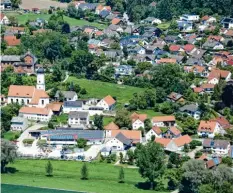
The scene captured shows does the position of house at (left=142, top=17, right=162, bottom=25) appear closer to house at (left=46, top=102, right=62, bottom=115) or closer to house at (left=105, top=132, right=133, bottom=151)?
house at (left=46, top=102, right=62, bottom=115)

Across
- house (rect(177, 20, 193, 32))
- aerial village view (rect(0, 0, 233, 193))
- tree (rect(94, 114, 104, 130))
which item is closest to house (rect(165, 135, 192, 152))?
aerial village view (rect(0, 0, 233, 193))

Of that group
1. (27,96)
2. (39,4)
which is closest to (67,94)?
(27,96)

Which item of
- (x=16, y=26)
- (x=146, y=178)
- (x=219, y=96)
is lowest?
(x=146, y=178)

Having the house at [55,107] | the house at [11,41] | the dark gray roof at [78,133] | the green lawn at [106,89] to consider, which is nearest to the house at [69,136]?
the dark gray roof at [78,133]

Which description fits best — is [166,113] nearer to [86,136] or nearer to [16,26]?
[86,136]

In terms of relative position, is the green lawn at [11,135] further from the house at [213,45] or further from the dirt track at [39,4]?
the dirt track at [39,4]

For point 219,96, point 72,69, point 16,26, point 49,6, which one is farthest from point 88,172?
point 49,6

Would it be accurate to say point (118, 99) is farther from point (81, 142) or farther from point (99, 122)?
point (81, 142)
